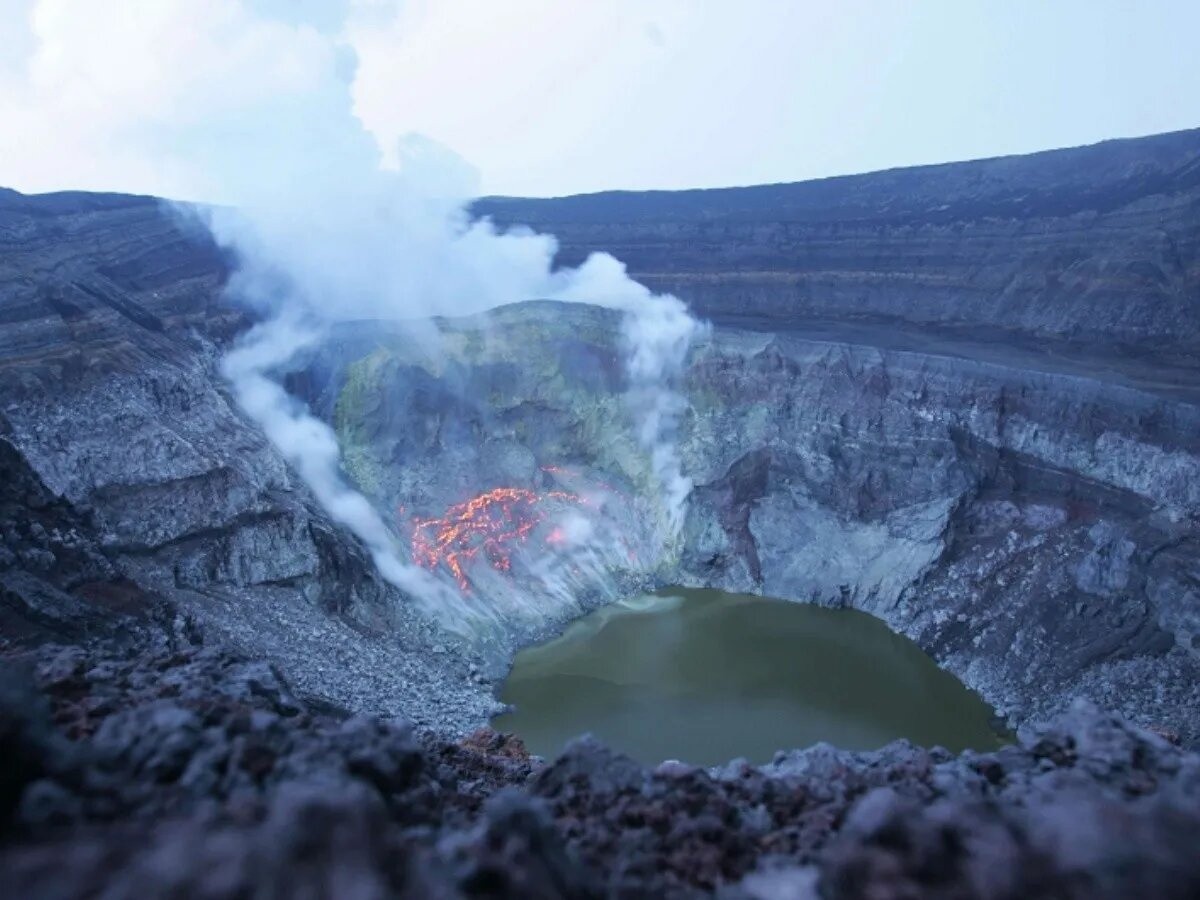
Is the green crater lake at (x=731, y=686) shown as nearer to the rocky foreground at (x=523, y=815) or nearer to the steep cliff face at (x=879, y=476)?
the steep cliff face at (x=879, y=476)

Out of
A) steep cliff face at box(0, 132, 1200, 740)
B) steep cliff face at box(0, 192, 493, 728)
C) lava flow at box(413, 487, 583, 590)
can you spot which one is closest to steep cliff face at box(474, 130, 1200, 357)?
steep cliff face at box(0, 132, 1200, 740)

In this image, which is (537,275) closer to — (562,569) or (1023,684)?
(562,569)

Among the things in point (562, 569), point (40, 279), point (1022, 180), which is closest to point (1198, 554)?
point (562, 569)

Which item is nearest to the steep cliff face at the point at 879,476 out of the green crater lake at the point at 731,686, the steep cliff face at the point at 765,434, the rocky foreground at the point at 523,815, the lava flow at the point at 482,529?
the steep cliff face at the point at 765,434

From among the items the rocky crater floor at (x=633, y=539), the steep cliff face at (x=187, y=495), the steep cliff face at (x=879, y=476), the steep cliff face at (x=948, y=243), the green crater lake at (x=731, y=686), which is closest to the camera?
the rocky crater floor at (x=633, y=539)

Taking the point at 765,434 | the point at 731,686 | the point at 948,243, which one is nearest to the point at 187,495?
the point at 731,686

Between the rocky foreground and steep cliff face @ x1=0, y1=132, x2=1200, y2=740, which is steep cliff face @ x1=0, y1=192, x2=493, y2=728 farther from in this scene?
the rocky foreground
